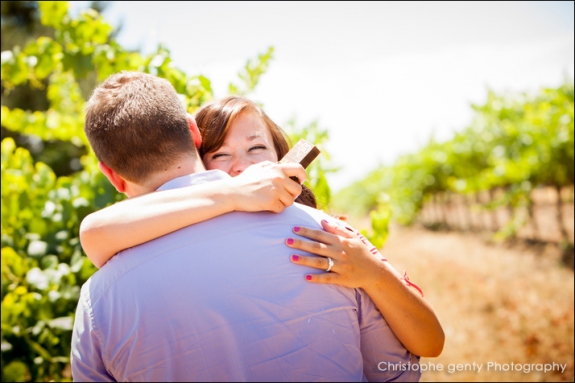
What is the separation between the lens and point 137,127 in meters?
1.31

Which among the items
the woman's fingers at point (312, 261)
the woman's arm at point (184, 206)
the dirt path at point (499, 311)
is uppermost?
the woman's arm at point (184, 206)

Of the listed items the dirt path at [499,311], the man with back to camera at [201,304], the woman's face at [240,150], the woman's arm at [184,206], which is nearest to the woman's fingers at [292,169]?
the woman's arm at [184,206]

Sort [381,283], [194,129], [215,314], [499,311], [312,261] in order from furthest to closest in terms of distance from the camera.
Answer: [499,311] < [194,129] < [381,283] < [312,261] < [215,314]

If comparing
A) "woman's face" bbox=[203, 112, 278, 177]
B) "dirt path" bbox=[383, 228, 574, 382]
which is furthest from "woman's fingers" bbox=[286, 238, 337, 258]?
"dirt path" bbox=[383, 228, 574, 382]

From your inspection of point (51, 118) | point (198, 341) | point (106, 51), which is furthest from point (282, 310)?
point (51, 118)

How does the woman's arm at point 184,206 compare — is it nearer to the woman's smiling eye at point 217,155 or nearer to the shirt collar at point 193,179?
the shirt collar at point 193,179

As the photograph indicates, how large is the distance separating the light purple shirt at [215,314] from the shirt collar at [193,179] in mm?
178

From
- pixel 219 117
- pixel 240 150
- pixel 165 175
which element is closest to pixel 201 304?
pixel 165 175

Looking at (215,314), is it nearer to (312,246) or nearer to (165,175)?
(312,246)

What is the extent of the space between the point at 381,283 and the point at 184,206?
63 cm

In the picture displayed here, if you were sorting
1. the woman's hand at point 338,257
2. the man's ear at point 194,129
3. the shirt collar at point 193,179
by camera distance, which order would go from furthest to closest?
the man's ear at point 194,129 < the shirt collar at point 193,179 < the woman's hand at point 338,257

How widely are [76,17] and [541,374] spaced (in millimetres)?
5104

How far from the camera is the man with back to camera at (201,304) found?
3.76 feet

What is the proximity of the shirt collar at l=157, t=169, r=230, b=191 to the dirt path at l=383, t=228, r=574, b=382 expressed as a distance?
6.06ft
